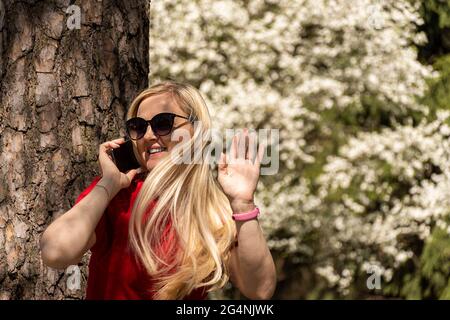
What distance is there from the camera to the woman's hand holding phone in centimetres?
337

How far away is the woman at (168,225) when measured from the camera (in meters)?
3.22

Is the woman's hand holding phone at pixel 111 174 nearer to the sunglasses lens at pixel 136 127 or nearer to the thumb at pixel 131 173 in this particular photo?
the thumb at pixel 131 173

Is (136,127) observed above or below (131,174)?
above

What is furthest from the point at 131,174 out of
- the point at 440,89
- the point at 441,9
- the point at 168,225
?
the point at 441,9

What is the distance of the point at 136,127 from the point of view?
11.4 ft

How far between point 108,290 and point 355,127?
983 cm

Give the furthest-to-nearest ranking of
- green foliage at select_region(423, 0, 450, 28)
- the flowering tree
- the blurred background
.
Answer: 1. green foliage at select_region(423, 0, 450, 28)
2. the flowering tree
3. the blurred background

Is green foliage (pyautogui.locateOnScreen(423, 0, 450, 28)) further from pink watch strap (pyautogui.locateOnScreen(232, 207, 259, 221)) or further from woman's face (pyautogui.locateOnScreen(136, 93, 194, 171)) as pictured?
pink watch strap (pyautogui.locateOnScreen(232, 207, 259, 221))

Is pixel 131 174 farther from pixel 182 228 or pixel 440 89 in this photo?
pixel 440 89

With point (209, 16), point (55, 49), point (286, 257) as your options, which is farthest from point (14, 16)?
point (286, 257)

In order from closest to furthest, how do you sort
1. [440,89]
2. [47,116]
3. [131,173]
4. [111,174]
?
[111,174]
[131,173]
[47,116]
[440,89]

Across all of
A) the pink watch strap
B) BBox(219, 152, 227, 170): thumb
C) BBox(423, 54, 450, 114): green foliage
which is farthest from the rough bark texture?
BBox(423, 54, 450, 114): green foliage

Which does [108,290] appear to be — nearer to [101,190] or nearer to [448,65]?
[101,190]

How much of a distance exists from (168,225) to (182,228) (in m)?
0.07
